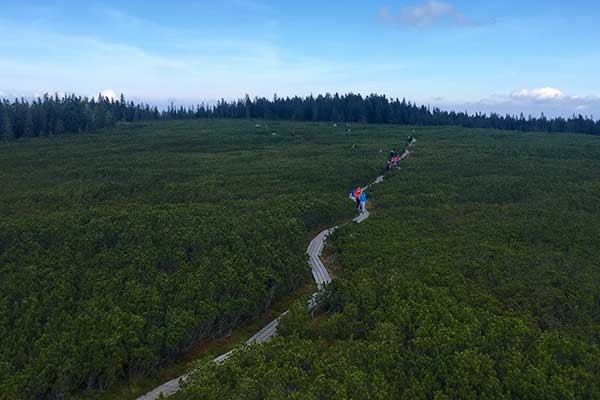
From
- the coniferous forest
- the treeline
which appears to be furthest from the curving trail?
the treeline

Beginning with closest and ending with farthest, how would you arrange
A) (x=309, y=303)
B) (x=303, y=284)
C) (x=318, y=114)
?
(x=309, y=303), (x=303, y=284), (x=318, y=114)

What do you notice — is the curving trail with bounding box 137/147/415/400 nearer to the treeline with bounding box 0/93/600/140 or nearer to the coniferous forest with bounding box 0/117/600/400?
the coniferous forest with bounding box 0/117/600/400

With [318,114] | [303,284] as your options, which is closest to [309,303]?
[303,284]

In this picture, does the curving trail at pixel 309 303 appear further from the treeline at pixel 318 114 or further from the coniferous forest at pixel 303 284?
the treeline at pixel 318 114

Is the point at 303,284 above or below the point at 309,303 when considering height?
below

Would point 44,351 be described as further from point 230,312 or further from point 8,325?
point 230,312

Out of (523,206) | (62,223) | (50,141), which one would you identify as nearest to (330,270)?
(62,223)

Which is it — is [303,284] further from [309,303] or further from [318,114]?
[318,114]

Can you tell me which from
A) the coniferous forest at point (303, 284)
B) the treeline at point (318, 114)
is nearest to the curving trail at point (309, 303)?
the coniferous forest at point (303, 284)

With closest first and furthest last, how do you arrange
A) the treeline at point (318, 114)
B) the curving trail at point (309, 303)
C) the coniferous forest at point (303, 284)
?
the coniferous forest at point (303, 284) < the curving trail at point (309, 303) < the treeline at point (318, 114)
